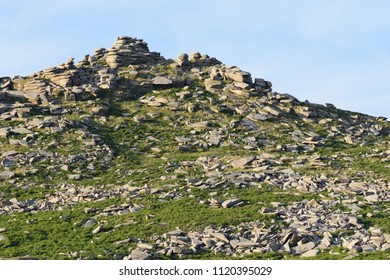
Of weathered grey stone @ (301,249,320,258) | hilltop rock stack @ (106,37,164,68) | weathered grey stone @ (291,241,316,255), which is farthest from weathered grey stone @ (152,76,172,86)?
weathered grey stone @ (301,249,320,258)

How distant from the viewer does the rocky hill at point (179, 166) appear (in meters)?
39.8

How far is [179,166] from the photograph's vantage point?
61.2m

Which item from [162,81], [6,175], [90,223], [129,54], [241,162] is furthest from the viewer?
[129,54]

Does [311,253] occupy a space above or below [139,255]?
below

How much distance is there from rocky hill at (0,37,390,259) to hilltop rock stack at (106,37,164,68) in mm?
224

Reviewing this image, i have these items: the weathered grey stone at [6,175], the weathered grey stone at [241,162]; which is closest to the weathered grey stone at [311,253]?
the weathered grey stone at [241,162]

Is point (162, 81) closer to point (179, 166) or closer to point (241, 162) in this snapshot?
point (179, 166)

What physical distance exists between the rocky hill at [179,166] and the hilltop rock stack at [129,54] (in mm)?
224

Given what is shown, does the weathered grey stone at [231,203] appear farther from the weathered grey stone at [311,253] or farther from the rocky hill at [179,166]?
the weathered grey stone at [311,253]

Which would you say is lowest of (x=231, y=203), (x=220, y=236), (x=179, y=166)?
(x=220, y=236)

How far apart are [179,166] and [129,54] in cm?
3920

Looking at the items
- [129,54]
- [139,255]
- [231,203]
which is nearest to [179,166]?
[231,203]

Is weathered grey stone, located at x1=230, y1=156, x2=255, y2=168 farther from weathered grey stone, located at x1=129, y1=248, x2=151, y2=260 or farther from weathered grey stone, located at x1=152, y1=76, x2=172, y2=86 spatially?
weathered grey stone, located at x1=152, y1=76, x2=172, y2=86

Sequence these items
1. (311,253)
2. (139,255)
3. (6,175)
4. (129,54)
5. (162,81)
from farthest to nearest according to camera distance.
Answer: (129,54)
(162,81)
(6,175)
(139,255)
(311,253)
